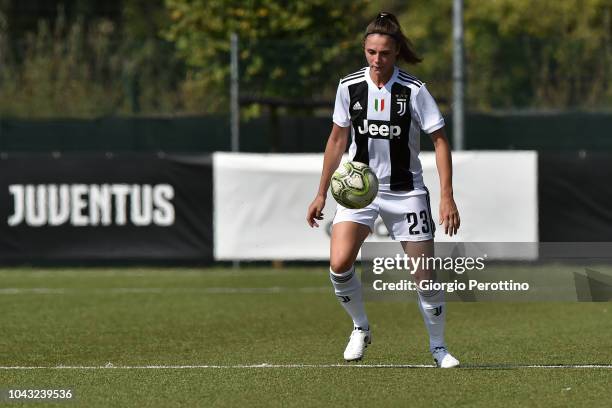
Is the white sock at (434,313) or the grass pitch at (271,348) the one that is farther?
the white sock at (434,313)

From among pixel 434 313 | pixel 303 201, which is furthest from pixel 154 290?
pixel 434 313

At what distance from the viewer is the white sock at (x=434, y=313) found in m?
9.02

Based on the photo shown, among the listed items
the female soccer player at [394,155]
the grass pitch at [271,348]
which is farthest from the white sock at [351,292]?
the grass pitch at [271,348]

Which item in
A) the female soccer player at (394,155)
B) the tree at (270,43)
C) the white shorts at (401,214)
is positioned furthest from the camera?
the tree at (270,43)

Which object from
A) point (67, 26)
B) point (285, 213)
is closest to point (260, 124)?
point (285, 213)

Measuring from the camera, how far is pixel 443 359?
8.97 metres

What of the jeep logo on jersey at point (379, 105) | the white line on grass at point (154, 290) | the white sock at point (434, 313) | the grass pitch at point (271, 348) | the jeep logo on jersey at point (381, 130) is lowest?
the white line on grass at point (154, 290)

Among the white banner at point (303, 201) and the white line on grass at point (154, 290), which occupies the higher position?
the white banner at point (303, 201)

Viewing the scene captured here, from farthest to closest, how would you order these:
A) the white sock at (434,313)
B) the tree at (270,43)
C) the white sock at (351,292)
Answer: the tree at (270,43) < the white sock at (351,292) < the white sock at (434,313)

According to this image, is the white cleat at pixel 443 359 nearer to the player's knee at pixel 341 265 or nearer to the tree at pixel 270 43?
the player's knee at pixel 341 265

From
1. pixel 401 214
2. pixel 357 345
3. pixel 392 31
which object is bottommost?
→ pixel 357 345

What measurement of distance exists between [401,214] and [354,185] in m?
0.39

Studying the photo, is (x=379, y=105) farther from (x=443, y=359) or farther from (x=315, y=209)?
(x=443, y=359)

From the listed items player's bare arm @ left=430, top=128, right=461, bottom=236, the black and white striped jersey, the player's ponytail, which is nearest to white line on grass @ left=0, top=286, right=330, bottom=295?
the black and white striped jersey
